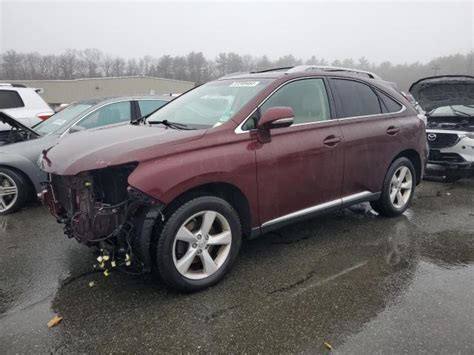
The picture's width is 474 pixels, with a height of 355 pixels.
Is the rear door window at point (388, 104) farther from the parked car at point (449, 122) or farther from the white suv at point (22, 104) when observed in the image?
the white suv at point (22, 104)

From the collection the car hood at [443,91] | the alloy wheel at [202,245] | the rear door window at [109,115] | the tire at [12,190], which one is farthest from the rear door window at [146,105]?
the car hood at [443,91]

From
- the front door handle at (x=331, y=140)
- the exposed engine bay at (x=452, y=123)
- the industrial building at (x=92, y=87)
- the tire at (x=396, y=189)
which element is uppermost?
the industrial building at (x=92, y=87)

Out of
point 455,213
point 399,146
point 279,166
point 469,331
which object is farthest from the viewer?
point 455,213

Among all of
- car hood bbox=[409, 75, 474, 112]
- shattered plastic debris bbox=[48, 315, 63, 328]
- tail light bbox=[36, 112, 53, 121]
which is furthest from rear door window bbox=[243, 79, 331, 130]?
tail light bbox=[36, 112, 53, 121]

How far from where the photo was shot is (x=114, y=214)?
285cm

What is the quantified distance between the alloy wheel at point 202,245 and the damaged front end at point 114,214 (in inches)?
10.7

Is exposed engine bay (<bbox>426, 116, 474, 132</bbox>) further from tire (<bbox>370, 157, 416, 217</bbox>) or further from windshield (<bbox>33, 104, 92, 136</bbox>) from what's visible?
windshield (<bbox>33, 104, 92, 136</bbox>)

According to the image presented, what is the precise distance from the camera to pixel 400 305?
2951mm

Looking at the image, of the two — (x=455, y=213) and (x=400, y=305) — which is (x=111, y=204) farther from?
(x=455, y=213)

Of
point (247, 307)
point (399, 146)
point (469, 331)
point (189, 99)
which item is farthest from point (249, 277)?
point (399, 146)

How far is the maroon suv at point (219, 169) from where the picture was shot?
2855 millimetres

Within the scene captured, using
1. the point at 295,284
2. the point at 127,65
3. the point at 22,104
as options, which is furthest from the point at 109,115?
the point at 127,65

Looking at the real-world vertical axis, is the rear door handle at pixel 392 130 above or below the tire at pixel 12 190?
above

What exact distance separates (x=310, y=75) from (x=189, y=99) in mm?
1332
